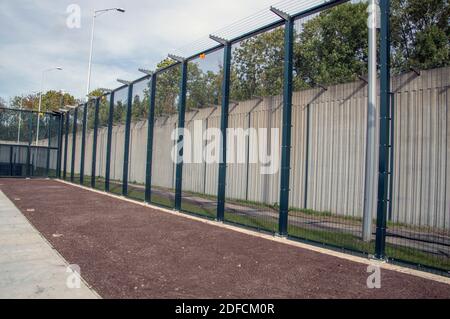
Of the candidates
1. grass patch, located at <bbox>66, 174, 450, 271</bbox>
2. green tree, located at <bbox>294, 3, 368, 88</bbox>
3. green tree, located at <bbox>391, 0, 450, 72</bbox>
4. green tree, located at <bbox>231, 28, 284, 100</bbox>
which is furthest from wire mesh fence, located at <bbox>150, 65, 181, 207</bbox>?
green tree, located at <bbox>391, 0, 450, 72</bbox>

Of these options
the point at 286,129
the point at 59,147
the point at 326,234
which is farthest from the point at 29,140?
the point at 326,234

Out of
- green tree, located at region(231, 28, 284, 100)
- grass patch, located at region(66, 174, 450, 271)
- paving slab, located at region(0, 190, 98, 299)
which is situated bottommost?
paving slab, located at region(0, 190, 98, 299)

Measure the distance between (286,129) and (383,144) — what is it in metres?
2.21

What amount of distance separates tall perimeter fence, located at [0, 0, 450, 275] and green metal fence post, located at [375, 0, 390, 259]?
0.02 meters

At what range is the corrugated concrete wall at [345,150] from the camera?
380 inches

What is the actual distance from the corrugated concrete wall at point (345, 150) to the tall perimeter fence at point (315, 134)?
3cm

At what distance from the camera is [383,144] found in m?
6.04

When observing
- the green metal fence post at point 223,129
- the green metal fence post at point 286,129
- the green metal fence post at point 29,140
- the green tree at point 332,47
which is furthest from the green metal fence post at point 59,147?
the green metal fence post at point 286,129

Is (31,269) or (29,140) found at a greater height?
(29,140)

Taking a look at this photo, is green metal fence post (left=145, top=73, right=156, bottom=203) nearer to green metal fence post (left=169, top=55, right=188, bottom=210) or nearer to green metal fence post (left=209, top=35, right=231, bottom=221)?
green metal fence post (left=169, top=55, right=188, bottom=210)

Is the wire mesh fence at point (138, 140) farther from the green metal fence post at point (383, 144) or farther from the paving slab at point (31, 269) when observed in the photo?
the green metal fence post at point (383, 144)

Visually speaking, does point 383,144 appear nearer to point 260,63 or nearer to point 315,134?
point 260,63

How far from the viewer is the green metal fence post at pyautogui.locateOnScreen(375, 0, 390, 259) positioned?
5910mm
